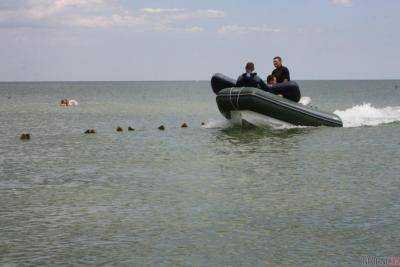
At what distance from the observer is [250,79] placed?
67.8 feet

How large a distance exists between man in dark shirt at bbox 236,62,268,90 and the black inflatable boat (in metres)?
0.38

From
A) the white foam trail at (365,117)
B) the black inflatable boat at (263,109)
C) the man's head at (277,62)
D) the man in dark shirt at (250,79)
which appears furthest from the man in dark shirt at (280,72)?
the white foam trail at (365,117)

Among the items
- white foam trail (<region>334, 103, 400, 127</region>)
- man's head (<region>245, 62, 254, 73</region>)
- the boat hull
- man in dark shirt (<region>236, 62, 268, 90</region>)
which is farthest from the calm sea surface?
white foam trail (<region>334, 103, 400, 127</region>)

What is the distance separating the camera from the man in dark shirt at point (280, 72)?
20.9 m

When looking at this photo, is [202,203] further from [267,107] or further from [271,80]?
[271,80]

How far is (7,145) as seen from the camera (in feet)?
62.5

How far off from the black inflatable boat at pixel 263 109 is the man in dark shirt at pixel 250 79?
0.38m

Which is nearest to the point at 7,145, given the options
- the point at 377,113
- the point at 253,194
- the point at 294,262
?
the point at 253,194

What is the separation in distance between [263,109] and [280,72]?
4.63 ft

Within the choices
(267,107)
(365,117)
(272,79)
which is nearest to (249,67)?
(272,79)

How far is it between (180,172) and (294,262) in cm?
638

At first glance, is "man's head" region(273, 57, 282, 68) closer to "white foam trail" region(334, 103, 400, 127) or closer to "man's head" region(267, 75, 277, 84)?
"man's head" region(267, 75, 277, 84)

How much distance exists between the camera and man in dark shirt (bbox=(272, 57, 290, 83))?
20930 millimetres

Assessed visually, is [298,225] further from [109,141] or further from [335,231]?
[109,141]
